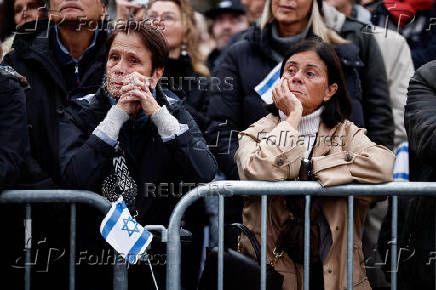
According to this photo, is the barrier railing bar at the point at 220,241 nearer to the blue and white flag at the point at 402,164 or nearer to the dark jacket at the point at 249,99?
the dark jacket at the point at 249,99

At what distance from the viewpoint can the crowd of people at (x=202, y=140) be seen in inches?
172

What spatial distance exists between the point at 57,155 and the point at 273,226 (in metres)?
1.37

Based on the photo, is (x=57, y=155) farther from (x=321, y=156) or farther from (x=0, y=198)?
(x=321, y=156)

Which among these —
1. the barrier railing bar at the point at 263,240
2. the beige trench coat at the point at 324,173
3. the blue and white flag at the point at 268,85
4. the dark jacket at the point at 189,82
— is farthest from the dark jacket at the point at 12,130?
the dark jacket at the point at 189,82

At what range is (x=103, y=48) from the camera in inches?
209

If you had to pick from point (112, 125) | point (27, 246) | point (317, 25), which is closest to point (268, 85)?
point (317, 25)

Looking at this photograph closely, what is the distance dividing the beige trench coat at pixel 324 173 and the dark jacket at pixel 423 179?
206 mm

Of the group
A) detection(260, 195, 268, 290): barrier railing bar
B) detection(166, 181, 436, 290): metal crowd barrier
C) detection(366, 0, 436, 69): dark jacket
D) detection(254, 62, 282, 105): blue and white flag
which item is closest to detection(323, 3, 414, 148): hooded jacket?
detection(366, 0, 436, 69): dark jacket

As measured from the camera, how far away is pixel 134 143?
15.0 ft

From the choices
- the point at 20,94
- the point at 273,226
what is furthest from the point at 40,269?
the point at 273,226

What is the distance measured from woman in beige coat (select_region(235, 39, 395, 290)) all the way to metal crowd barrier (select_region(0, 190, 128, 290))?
28.6 inches

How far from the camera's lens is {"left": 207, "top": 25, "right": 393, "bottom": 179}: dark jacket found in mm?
5426

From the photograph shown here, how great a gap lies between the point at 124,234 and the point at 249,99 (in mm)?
1752

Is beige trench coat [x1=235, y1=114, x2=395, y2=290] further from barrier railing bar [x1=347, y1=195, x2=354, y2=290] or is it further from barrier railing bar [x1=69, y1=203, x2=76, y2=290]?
barrier railing bar [x1=69, y1=203, x2=76, y2=290]
